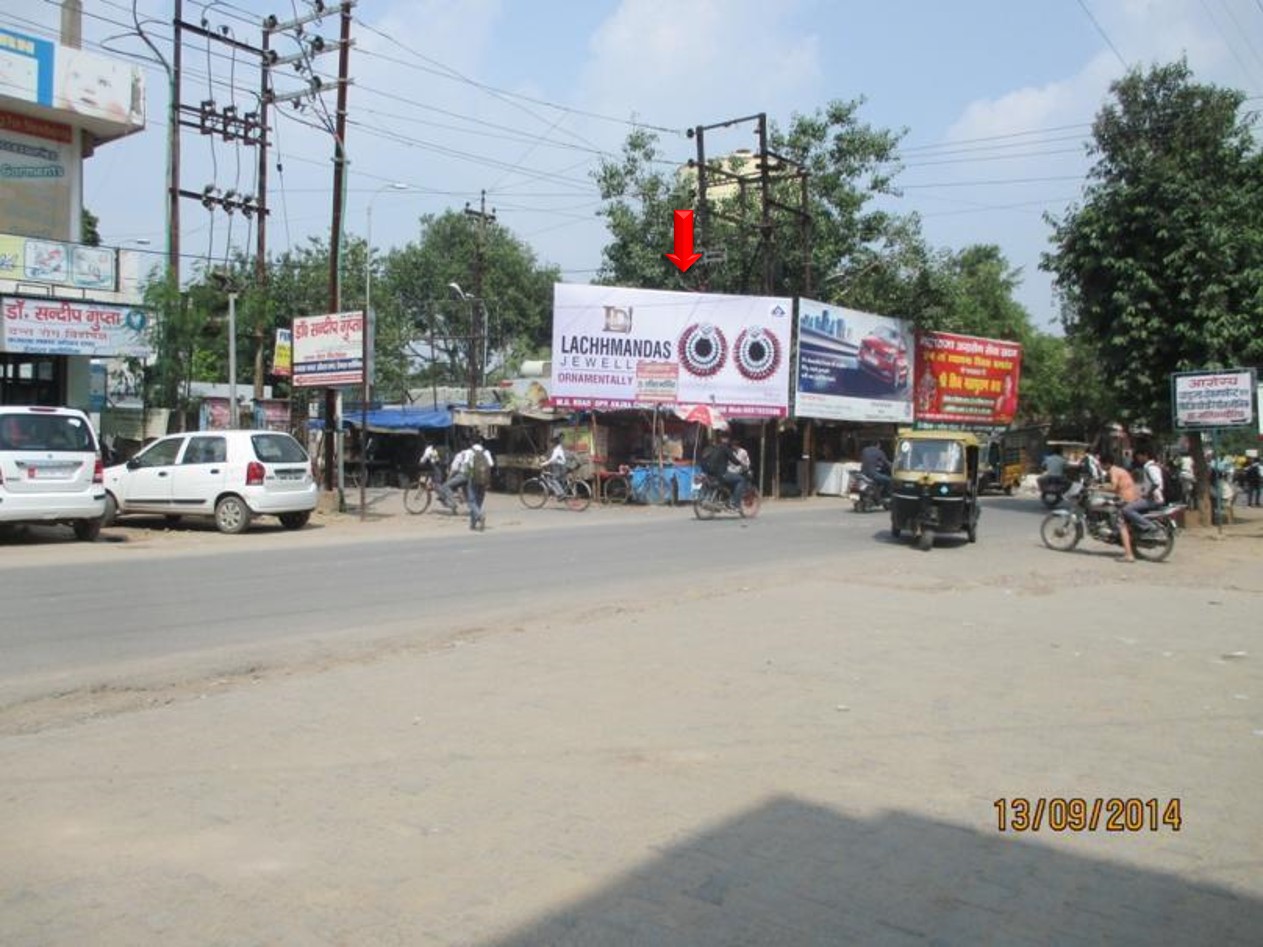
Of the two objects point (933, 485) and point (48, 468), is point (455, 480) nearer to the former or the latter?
point (48, 468)

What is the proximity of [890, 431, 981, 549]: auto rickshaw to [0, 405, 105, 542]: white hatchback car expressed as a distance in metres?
12.6

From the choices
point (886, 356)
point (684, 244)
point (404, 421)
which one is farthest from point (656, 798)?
point (684, 244)

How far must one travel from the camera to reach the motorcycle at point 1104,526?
15.1 metres

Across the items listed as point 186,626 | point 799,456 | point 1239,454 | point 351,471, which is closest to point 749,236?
point 799,456

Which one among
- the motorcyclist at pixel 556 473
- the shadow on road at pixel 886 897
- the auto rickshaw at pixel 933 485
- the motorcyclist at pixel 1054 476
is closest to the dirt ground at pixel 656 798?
the shadow on road at pixel 886 897

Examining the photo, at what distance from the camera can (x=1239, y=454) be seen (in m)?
45.5

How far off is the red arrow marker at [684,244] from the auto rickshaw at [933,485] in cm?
1598

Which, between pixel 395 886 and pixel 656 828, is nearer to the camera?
pixel 395 886

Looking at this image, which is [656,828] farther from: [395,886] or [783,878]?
[395,886]

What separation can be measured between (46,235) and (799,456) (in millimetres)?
21342

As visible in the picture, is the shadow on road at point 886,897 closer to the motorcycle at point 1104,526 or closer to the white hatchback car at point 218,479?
the motorcycle at point 1104,526

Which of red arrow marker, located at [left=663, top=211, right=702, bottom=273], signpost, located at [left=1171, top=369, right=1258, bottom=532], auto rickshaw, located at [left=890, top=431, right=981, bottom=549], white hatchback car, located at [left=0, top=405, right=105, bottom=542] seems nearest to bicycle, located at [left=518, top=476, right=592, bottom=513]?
auto rickshaw, located at [left=890, top=431, right=981, bottom=549]

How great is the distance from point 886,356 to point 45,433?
25306 mm

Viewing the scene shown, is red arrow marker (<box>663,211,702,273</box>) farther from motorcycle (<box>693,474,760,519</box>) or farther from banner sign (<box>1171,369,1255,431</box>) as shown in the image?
Answer: banner sign (<box>1171,369,1255,431</box>)
